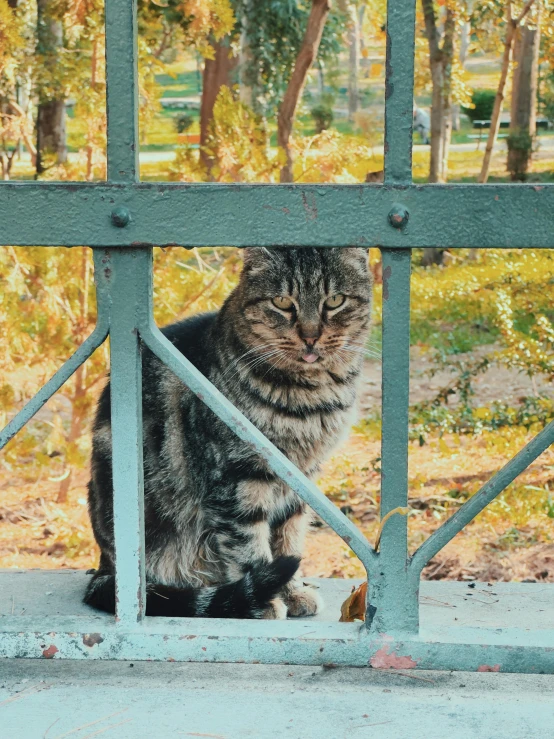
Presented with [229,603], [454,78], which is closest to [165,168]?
[229,603]

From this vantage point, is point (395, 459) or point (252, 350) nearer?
point (395, 459)

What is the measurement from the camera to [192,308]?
4.39m

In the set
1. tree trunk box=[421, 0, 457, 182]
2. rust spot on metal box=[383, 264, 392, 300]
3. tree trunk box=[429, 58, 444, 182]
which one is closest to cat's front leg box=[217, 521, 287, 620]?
rust spot on metal box=[383, 264, 392, 300]

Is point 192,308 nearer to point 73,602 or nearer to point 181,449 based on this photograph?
point 181,449

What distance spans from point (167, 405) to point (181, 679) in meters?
0.97

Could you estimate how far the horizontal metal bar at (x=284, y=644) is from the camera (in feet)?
6.03

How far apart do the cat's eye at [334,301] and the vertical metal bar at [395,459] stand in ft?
2.89

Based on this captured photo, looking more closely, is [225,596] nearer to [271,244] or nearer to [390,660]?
[390,660]

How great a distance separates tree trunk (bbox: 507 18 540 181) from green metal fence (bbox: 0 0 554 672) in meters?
13.4

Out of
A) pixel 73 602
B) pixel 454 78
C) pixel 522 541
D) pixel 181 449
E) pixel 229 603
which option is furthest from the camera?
pixel 454 78

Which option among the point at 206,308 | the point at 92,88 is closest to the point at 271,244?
the point at 206,308

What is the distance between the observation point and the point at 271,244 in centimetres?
175

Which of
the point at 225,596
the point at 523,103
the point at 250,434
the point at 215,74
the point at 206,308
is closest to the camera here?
the point at 250,434

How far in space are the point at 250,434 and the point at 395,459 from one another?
0.29 m
